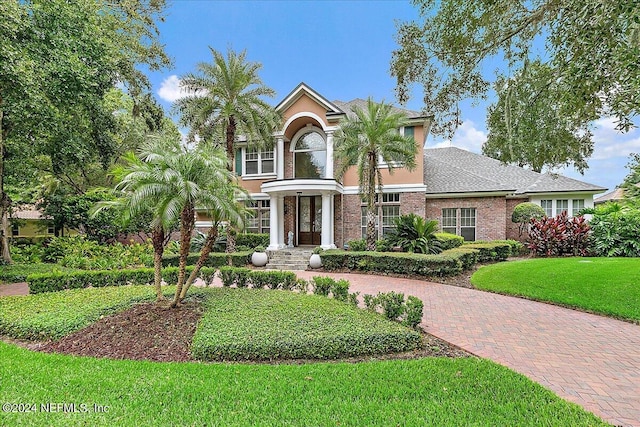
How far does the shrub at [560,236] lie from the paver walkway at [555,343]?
7844 millimetres

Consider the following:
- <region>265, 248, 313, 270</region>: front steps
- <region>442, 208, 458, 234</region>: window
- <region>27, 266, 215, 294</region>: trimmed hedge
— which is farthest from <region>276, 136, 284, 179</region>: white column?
<region>27, 266, 215, 294</region>: trimmed hedge

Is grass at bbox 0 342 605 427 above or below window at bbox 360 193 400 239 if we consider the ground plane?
below

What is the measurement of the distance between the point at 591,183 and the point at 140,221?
79.6 ft

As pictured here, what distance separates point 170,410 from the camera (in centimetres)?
324

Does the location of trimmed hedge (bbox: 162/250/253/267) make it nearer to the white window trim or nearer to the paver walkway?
the white window trim

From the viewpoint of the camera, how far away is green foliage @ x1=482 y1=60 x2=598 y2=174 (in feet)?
19.0

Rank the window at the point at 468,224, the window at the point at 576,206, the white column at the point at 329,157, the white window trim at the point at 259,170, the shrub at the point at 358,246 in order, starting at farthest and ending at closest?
the white window trim at the point at 259,170, the white column at the point at 329,157, the window at the point at 468,224, the window at the point at 576,206, the shrub at the point at 358,246

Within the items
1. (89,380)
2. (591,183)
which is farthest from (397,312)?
(591,183)

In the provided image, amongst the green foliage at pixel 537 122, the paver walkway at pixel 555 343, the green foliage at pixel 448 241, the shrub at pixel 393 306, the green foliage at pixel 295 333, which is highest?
the green foliage at pixel 537 122

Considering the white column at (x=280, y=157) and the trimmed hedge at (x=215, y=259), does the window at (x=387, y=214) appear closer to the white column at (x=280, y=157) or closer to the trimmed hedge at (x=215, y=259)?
the white column at (x=280, y=157)

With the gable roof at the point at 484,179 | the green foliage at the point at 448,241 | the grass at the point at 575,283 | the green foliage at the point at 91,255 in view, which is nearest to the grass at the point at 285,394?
the grass at the point at 575,283

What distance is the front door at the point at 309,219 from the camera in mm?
18047

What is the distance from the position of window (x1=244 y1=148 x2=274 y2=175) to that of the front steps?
5.46 metres

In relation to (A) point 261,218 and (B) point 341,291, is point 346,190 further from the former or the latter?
(B) point 341,291
